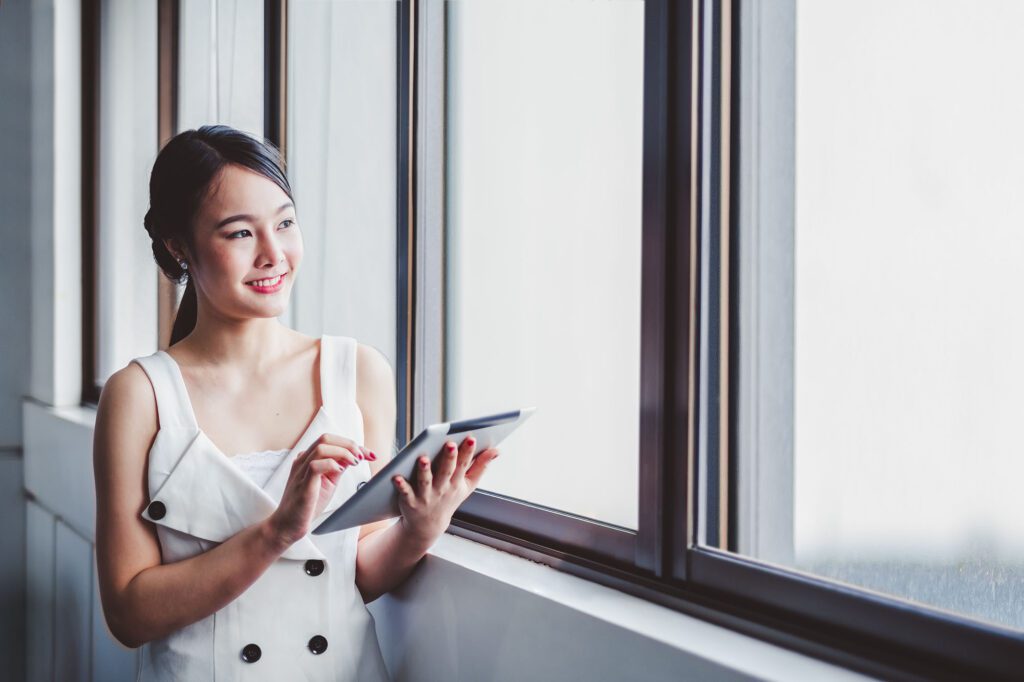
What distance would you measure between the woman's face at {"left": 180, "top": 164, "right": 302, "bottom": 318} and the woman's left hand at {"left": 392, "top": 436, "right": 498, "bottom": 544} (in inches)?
12.5

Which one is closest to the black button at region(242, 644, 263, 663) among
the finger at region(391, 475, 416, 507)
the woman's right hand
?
the woman's right hand

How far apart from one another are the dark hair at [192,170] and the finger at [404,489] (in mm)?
423

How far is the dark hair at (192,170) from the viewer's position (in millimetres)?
1023

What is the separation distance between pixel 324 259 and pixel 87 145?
183cm

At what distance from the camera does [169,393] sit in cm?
103

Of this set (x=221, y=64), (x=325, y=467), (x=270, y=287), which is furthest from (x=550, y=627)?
(x=221, y=64)

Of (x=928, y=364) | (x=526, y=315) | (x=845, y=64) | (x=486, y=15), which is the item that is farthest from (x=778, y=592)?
(x=486, y=15)

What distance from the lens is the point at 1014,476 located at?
68cm

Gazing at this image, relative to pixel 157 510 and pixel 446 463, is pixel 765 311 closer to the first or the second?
pixel 446 463

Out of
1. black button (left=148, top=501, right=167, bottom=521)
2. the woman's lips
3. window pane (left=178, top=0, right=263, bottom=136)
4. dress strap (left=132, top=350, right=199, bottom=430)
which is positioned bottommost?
black button (left=148, top=501, right=167, bottom=521)

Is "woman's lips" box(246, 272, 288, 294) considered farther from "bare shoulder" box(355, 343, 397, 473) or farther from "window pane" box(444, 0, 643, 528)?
"window pane" box(444, 0, 643, 528)

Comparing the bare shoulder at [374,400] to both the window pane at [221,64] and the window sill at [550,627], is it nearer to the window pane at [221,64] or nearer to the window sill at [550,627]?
the window sill at [550,627]

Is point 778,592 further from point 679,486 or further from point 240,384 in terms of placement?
point 240,384

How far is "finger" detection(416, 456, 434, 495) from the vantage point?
852 mm
